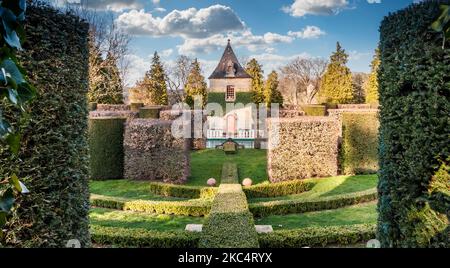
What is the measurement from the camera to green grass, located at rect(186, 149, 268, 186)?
1251cm

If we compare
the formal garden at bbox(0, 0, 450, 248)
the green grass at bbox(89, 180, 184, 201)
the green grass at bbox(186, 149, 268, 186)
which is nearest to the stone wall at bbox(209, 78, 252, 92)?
the green grass at bbox(186, 149, 268, 186)

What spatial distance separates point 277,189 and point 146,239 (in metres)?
5.69

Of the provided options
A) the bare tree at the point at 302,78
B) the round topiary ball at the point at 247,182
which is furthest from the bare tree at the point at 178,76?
the round topiary ball at the point at 247,182

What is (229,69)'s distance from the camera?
1055 inches

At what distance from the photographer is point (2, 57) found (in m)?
1.08

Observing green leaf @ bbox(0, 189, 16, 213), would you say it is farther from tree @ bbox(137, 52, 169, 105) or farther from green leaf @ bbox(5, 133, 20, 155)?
tree @ bbox(137, 52, 169, 105)

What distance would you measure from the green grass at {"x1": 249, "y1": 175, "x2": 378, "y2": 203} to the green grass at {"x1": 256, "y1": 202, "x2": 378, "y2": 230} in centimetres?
168

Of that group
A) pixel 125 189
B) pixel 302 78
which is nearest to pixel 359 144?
pixel 125 189

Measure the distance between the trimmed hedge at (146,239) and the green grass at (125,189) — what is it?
4111 mm

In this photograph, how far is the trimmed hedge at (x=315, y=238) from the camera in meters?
5.91

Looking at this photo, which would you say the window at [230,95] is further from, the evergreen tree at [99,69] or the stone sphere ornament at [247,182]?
the stone sphere ornament at [247,182]

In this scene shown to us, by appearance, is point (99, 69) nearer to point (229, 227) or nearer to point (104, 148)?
point (104, 148)

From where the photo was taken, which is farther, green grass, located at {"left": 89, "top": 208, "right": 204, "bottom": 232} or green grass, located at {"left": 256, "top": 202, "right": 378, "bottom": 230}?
green grass, located at {"left": 89, "top": 208, "right": 204, "bottom": 232}
